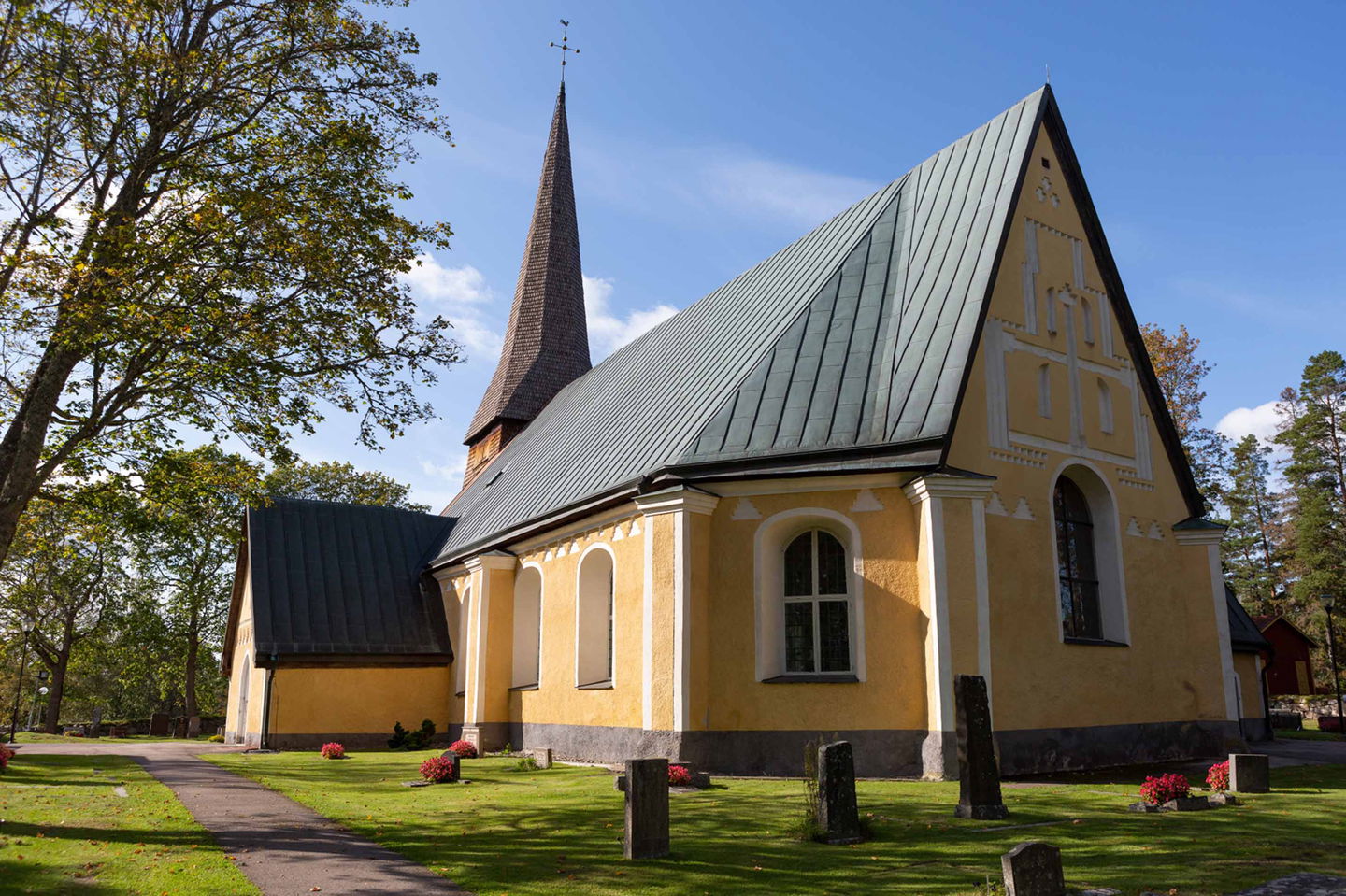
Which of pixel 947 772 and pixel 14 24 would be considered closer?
pixel 14 24

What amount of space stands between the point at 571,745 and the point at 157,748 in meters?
14.0

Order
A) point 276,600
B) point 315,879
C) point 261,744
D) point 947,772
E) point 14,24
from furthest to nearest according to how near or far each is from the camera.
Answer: point 276,600, point 261,744, point 947,772, point 14,24, point 315,879

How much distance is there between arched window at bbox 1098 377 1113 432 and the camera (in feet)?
55.5

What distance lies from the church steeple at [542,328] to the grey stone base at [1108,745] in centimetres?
2314

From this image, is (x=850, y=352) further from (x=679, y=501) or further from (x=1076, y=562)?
(x=1076, y=562)

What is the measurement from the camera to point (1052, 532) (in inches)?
603

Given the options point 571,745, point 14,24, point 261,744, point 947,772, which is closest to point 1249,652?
point 947,772

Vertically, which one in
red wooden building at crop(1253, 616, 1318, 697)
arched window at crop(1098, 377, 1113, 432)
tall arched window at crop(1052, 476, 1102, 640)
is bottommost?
red wooden building at crop(1253, 616, 1318, 697)

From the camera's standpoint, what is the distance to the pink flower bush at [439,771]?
1431cm

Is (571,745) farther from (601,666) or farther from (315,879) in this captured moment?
(315,879)

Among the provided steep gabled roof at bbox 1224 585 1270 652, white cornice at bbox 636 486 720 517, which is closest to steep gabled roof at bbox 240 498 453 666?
white cornice at bbox 636 486 720 517

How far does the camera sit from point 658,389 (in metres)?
21.1

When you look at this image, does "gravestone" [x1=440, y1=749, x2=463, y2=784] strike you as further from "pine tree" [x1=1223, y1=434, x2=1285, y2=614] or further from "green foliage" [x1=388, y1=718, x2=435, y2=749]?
"pine tree" [x1=1223, y1=434, x2=1285, y2=614]

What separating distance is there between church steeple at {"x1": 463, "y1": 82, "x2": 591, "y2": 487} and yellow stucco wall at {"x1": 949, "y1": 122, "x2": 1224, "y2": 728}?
20.9 metres
